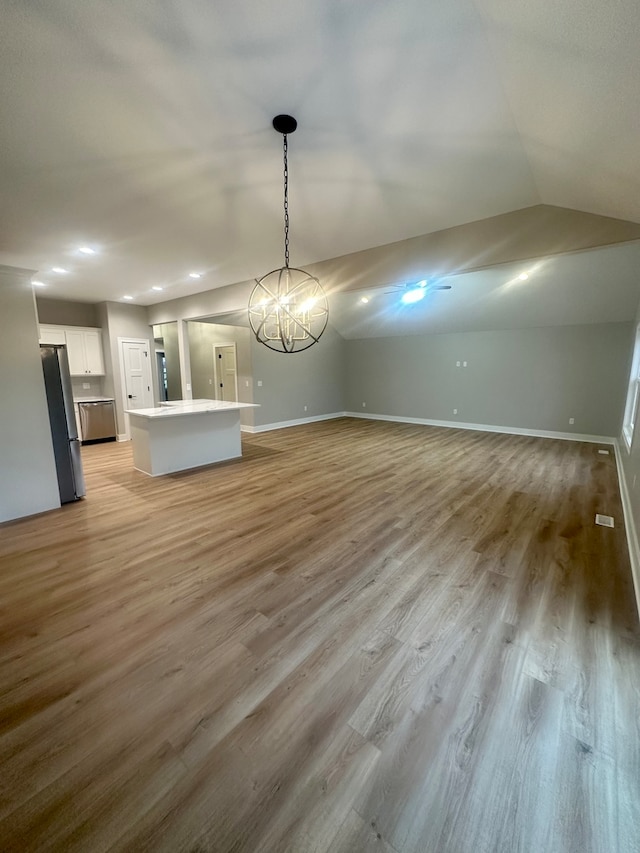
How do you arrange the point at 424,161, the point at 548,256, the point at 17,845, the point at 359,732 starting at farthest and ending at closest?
1. the point at 548,256
2. the point at 424,161
3. the point at 359,732
4. the point at 17,845

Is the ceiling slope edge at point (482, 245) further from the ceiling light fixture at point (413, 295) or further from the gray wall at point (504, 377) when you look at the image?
the gray wall at point (504, 377)

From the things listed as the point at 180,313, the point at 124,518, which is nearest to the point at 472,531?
the point at 124,518

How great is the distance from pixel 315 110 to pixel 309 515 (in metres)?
3.06

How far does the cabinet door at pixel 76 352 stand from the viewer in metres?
6.60

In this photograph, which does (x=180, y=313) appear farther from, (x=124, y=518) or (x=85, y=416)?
(x=124, y=518)

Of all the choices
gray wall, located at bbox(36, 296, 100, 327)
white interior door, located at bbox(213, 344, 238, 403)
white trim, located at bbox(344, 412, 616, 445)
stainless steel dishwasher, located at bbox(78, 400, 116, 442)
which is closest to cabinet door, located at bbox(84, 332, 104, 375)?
gray wall, located at bbox(36, 296, 100, 327)

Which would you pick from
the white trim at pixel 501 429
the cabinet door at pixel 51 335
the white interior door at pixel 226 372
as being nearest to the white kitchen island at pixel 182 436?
the white interior door at pixel 226 372

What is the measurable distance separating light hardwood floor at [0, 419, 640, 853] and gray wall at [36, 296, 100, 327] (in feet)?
16.2

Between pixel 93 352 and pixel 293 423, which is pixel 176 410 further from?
pixel 293 423

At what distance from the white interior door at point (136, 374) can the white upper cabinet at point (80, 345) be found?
489mm

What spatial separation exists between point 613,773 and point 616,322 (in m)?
6.98

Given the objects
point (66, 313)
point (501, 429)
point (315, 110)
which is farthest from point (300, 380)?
point (315, 110)

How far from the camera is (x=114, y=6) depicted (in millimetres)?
1329

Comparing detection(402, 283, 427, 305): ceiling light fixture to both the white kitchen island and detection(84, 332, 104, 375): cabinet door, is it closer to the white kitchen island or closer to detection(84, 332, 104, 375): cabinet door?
the white kitchen island
